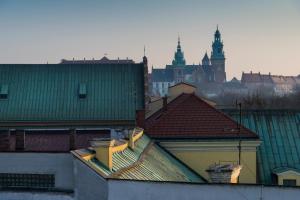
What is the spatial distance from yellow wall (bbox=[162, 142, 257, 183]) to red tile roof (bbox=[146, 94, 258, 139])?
0.66 m

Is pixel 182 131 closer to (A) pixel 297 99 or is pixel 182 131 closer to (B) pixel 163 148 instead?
(B) pixel 163 148

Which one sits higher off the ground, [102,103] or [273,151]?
[102,103]

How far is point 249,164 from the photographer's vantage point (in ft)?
91.0

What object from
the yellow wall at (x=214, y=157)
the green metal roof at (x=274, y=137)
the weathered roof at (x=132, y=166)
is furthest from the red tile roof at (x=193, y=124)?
the weathered roof at (x=132, y=166)

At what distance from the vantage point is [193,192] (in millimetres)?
14758

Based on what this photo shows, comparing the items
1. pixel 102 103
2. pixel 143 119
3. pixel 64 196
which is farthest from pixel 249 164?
pixel 64 196

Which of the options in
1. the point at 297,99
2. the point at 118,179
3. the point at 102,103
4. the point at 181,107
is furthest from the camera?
the point at 297,99

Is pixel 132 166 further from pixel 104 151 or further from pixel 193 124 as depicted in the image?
pixel 193 124

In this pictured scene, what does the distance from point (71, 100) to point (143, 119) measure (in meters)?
6.72

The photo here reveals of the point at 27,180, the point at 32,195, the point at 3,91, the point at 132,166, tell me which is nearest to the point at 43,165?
the point at 27,180

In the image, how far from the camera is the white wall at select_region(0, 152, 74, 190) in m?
16.0

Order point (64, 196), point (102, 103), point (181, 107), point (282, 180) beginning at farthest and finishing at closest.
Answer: point (102, 103) < point (181, 107) < point (282, 180) < point (64, 196)

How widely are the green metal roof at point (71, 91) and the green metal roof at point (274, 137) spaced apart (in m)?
6.95

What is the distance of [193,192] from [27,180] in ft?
17.2
